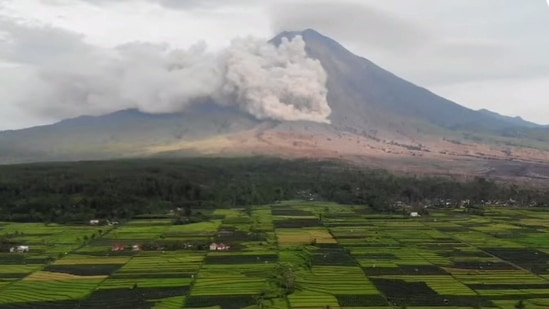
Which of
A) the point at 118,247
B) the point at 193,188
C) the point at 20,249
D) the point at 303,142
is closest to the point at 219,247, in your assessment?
the point at 118,247

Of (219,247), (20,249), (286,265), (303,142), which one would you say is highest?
(303,142)

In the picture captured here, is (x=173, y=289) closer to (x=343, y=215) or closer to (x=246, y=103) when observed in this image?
(x=343, y=215)

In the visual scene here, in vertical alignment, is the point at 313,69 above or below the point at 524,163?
above

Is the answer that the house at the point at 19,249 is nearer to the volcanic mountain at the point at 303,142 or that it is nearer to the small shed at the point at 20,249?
the small shed at the point at 20,249

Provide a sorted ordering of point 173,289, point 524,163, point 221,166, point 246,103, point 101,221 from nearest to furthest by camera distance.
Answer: point 173,289, point 101,221, point 221,166, point 524,163, point 246,103

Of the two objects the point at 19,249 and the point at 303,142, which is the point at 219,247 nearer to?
the point at 19,249

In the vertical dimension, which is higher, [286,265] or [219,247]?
[219,247]

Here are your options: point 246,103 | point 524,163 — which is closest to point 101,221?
point 524,163
